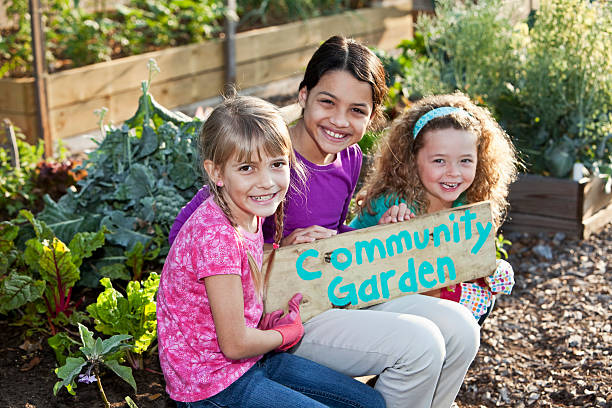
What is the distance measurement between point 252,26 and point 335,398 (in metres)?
5.36

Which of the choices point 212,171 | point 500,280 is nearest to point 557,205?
point 500,280

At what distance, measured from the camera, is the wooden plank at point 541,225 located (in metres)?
4.22

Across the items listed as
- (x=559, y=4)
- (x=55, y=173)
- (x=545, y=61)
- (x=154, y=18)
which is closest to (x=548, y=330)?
(x=545, y=61)

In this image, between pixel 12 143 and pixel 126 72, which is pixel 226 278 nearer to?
pixel 12 143

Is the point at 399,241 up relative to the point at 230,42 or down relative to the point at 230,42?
down

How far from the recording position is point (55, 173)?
3666 millimetres

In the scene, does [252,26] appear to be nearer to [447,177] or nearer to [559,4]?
[559,4]

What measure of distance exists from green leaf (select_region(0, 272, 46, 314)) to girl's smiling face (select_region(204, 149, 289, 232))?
98 cm

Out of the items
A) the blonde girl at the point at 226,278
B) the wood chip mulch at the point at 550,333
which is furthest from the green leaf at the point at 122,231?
the wood chip mulch at the point at 550,333

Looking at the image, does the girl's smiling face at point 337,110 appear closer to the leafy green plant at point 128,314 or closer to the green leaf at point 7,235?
the leafy green plant at point 128,314

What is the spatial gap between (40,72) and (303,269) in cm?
312

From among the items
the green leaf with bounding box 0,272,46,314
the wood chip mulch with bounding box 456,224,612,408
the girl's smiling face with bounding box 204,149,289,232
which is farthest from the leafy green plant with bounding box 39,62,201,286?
the wood chip mulch with bounding box 456,224,612,408

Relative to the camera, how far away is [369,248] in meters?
2.42

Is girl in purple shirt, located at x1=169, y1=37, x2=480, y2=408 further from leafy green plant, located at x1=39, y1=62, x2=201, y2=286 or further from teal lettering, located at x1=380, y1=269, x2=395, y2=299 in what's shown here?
leafy green plant, located at x1=39, y1=62, x2=201, y2=286
